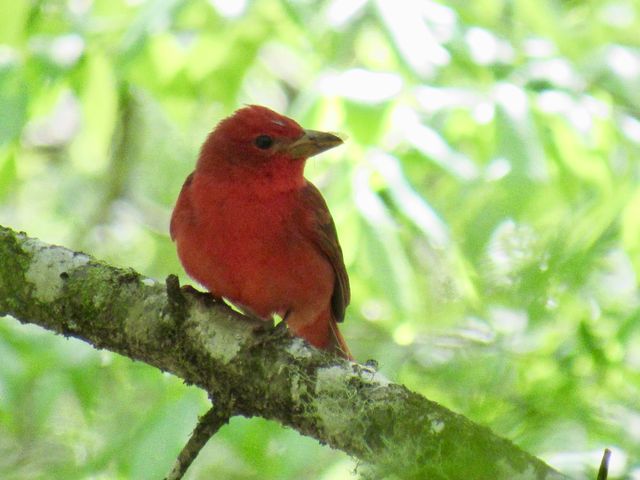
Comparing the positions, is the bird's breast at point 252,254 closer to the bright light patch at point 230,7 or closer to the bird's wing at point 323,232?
the bird's wing at point 323,232

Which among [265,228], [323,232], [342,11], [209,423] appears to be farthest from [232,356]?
[342,11]

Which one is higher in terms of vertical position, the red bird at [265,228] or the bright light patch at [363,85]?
the bright light patch at [363,85]

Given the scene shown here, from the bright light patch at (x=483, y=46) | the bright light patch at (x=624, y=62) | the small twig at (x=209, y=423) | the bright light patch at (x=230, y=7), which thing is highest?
the bright light patch at (x=624, y=62)

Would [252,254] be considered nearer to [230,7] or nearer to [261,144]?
[261,144]

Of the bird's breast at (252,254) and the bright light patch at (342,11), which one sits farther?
the bright light patch at (342,11)

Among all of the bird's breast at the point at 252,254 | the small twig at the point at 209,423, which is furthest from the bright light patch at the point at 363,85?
the small twig at the point at 209,423

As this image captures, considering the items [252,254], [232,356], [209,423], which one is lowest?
[209,423]

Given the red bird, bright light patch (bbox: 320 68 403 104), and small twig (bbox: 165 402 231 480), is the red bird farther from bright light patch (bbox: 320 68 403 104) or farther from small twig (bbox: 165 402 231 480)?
small twig (bbox: 165 402 231 480)

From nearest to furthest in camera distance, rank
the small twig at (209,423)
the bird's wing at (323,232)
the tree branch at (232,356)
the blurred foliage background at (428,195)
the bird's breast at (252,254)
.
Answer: the tree branch at (232,356) → the small twig at (209,423) → the bird's breast at (252,254) → the blurred foliage background at (428,195) → the bird's wing at (323,232)
